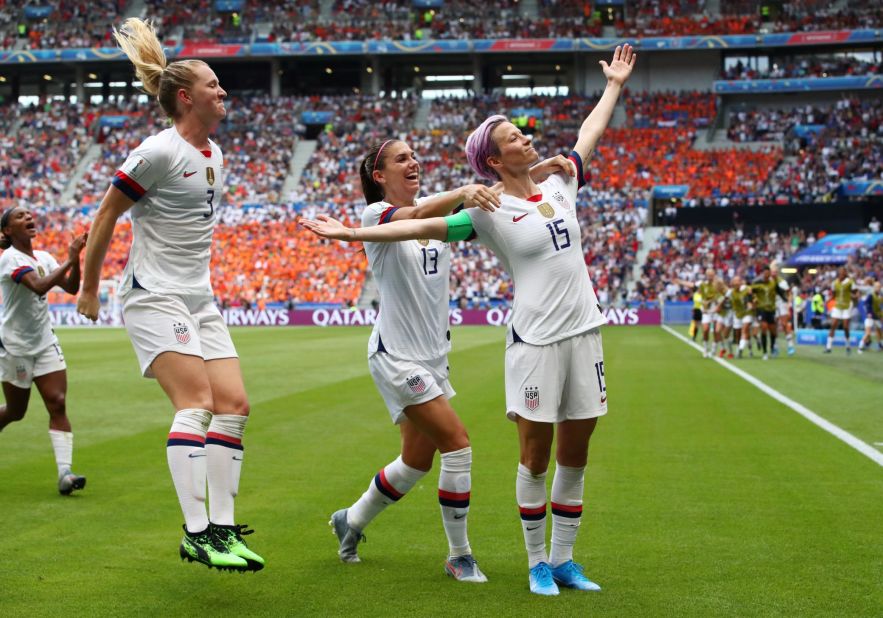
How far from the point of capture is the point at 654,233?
2063 inches

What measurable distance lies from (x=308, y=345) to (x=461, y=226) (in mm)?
25835

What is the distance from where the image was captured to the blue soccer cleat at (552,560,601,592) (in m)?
5.28

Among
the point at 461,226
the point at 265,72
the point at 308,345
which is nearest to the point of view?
the point at 461,226

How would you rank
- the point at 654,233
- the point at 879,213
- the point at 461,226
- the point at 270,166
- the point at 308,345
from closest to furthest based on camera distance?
1. the point at 461,226
2. the point at 308,345
3. the point at 879,213
4. the point at 654,233
5. the point at 270,166

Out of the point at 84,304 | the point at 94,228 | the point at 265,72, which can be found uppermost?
the point at 265,72

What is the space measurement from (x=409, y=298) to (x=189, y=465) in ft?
4.93

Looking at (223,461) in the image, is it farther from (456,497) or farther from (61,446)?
(61,446)

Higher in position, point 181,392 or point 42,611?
point 181,392

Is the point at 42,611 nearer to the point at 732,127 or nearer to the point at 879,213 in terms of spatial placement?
the point at 879,213

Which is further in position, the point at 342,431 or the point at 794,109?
the point at 794,109

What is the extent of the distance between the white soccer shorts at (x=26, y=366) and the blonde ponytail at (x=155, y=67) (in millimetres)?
3398

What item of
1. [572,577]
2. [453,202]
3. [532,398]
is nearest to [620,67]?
[453,202]

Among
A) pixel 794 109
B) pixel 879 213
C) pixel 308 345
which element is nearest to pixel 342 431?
pixel 308 345

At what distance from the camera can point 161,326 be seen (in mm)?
5250
